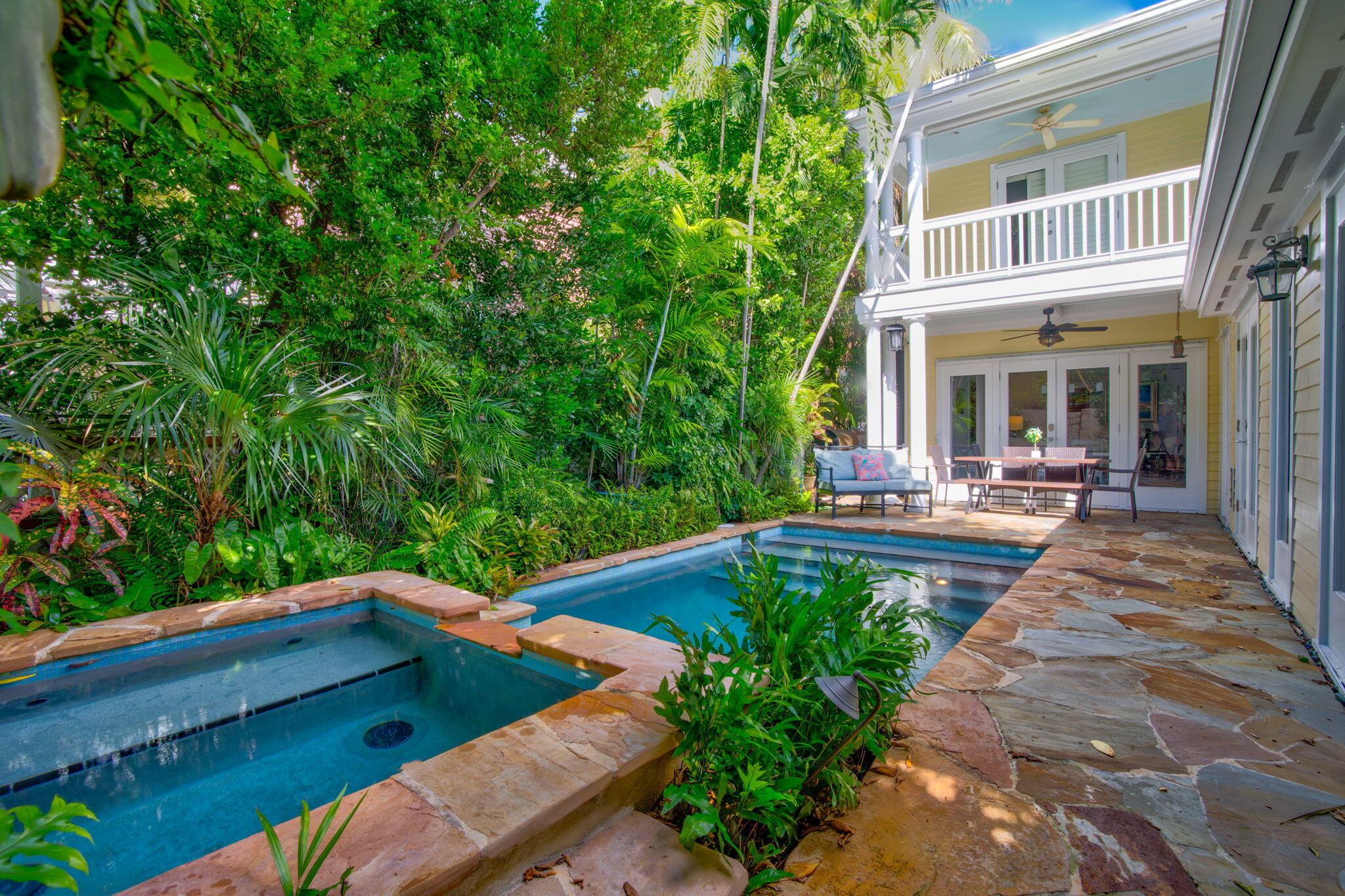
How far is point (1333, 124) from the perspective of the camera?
254cm

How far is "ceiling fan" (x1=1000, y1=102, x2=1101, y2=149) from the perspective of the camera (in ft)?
24.2

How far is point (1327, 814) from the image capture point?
1819 millimetres

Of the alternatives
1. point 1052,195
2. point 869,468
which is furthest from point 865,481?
point 1052,195

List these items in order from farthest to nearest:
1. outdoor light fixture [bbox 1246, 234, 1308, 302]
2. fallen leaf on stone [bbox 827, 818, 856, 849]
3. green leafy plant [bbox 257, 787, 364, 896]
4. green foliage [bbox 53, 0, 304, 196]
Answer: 1. outdoor light fixture [bbox 1246, 234, 1308, 302]
2. fallen leaf on stone [bbox 827, 818, 856, 849]
3. green leafy plant [bbox 257, 787, 364, 896]
4. green foliage [bbox 53, 0, 304, 196]

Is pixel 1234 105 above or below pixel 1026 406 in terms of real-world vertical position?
above

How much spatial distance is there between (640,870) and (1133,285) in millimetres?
7697

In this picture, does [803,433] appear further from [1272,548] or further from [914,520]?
[1272,548]

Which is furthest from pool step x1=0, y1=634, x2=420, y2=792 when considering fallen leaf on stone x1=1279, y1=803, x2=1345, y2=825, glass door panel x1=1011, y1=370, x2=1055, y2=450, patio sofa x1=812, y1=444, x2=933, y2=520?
glass door panel x1=1011, y1=370, x2=1055, y2=450

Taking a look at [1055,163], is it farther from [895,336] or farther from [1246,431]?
[1246,431]

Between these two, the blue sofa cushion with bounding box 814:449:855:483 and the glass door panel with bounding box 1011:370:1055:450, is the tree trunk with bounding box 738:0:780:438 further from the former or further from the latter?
the glass door panel with bounding box 1011:370:1055:450

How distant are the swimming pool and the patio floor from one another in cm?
72

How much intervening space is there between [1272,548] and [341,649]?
572 centimetres

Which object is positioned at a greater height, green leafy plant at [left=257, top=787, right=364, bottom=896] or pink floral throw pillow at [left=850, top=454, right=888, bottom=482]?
pink floral throw pillow at [left=850, top=454, right=888, bottom=482]

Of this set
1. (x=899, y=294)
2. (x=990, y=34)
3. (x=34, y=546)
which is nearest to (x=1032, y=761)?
(x=34, y=546)
